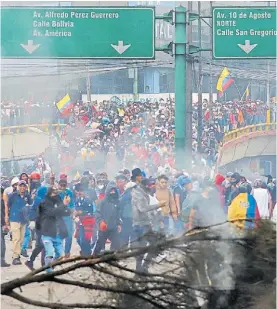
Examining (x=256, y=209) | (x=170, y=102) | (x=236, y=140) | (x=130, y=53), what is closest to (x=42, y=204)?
(x=256, y=209)

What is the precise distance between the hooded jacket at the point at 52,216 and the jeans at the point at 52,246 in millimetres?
39

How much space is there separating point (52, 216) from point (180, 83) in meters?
3.55

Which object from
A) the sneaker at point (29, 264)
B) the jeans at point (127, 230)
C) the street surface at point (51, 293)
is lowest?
the sneaker at point (29, 264)

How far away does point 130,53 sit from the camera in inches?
410

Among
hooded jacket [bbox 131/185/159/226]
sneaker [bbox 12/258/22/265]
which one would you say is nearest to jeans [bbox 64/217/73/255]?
sneaker [bbox 12/258/22/265]

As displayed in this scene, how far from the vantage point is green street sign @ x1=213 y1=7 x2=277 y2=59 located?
33.6 feet

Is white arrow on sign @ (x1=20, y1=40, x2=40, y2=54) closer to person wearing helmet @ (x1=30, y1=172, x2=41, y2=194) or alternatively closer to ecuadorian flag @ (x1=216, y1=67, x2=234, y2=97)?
person wearing helmet @ (x1=30, y1=172, x2=41, y2=194)

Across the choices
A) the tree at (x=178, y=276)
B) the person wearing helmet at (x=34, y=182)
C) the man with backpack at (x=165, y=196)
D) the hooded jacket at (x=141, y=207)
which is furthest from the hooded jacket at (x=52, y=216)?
the tree at (x=178, y=276)

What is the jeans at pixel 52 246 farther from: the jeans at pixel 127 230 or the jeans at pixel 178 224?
the jeans at pixel 178 224

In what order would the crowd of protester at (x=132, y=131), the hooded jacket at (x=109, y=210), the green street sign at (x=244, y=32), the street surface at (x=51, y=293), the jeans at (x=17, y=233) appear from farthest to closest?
1. the crowd of protester at (x=132, y=131)
2. the green street sign at (x=244, y=32)
3. the jeans at (x=17, y=233)
4. the hooded jacket at (x=109, y=210)
5. the street surface at (x=51, y=293)

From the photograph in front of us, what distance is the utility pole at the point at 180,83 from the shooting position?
10.4m

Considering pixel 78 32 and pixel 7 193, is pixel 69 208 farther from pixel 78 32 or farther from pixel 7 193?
pixel 78 32

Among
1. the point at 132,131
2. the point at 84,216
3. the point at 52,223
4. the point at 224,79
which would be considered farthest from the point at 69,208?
the point at 132,131

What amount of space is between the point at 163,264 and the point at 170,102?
36.8 feet
